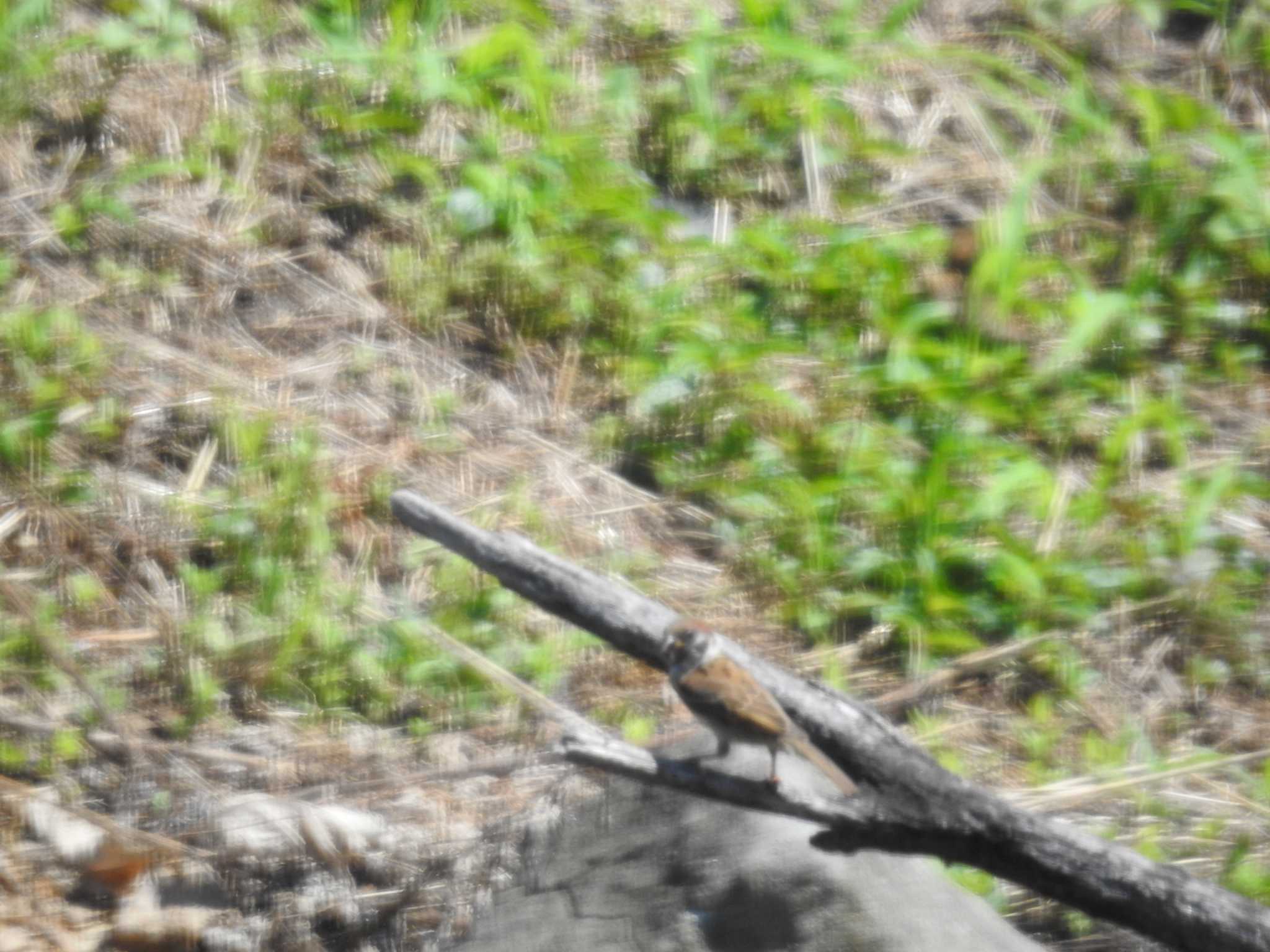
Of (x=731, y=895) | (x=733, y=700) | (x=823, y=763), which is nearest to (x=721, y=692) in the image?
(x=733, y=700)

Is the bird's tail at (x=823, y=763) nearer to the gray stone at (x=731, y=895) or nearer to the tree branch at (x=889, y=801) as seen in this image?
the tree branch at (x=889, y=801)

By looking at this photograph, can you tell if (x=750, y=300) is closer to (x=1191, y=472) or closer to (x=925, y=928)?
(x=1191, y=472)

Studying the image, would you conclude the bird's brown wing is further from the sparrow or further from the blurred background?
the blurred background

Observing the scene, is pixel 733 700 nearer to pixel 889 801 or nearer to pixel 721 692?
pixel 721 692

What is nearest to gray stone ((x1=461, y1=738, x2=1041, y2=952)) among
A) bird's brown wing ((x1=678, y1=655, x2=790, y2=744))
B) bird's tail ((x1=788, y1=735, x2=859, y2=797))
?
bird's tail ((x1=788, y1=735, x2=859, y2=797))

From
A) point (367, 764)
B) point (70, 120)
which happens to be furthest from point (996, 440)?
point (70, 120)

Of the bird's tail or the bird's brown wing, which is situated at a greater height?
the bird's brown wing
